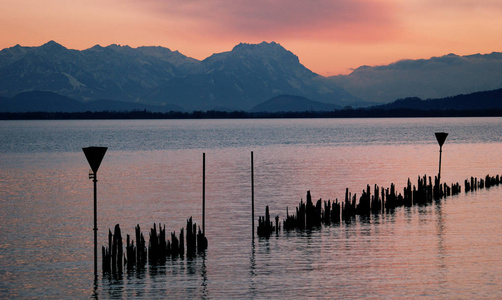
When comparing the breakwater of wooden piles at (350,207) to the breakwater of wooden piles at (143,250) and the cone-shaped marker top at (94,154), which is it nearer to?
the breakwater of wooden piles at (143,250)

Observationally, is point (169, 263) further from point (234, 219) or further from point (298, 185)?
point (298, 185)

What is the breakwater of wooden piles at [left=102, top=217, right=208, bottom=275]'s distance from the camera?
2414 cm

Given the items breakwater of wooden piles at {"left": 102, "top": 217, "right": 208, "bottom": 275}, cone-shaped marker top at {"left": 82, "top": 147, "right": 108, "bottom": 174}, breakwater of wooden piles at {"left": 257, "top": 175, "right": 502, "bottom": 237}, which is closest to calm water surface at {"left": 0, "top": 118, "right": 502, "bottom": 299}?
breakwater of wooden piles at {"left": 102, "top": 217, "right": 208, "bottom": 275}

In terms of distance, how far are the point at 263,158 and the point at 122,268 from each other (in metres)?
71.4

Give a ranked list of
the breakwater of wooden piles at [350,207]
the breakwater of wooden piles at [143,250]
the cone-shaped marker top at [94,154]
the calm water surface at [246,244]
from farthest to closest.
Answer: the breakwater of wooden piles at [350,207]
the cone-shaped marker top at [94,154]
the breakwater of wooden piles at [143,250]
the calm water surface at [246,244]

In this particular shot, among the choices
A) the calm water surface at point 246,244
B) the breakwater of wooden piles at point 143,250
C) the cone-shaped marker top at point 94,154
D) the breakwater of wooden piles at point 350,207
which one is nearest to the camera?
the calm water surface at point 246,244

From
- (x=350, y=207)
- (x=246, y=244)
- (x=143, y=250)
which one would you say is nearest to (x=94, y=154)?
(x=143, y=250)

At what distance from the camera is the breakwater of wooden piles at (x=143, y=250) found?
2414 centimetres

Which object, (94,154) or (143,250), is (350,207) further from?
(94,154)

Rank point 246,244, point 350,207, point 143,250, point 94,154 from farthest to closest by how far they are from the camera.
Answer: point 350,207 < point 246,244 < point 143,250 < point 94,154

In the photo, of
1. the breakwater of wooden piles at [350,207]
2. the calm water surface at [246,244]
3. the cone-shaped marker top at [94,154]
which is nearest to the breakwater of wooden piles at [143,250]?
the calm water surface at [246,244]

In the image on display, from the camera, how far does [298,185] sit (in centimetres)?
5625

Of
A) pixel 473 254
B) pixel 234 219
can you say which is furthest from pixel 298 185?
pixel 473 254

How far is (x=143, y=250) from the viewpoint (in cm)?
2539
